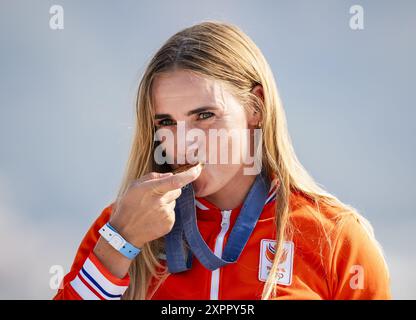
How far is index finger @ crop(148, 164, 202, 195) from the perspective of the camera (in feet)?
16.5

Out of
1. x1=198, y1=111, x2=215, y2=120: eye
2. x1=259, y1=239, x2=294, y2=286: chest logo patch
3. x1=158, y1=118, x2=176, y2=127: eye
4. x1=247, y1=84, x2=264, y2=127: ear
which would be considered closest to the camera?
x1=259, y1=239, x2=294, y2=286: chest logo patch

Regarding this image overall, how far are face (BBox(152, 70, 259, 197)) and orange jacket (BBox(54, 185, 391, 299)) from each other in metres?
0.41

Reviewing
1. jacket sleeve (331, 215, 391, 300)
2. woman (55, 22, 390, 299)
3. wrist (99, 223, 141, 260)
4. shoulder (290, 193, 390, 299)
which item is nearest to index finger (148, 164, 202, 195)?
woman (55, 22, 390, 299)

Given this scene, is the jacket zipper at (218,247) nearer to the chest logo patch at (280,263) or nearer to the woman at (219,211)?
the woman at (219,211)

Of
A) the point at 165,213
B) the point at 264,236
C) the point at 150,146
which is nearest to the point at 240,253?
the point at 264,236

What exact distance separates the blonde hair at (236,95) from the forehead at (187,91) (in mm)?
61

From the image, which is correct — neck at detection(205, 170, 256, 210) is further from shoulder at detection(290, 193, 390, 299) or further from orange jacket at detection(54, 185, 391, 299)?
shoulder at detection(290, 193, 390, 299)

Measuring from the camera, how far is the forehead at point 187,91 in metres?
5.32

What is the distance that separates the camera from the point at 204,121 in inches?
209

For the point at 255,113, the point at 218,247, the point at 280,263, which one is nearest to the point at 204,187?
the point at 218,247

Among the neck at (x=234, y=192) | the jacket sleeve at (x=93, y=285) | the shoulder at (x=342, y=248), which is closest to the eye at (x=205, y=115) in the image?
the neck at (x=234, y=192)

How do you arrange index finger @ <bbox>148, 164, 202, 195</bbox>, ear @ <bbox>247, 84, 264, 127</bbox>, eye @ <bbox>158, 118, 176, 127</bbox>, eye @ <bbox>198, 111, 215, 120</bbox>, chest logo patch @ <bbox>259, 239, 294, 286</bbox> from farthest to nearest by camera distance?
1. ear @ <bbox>247, 84, 264, 127</bbox>
2. eye @ <bbox>158, 118, 176, 127</bbox>
3. eye @ <bbox>198, 111, 215, 120</bbox>
4. chest logo patch @ <bbox>259, 239, 294, 286</bbox>
5. index finger @ <bbox>148, 164, 202, 195</bbox>

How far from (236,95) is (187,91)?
421 millimetres

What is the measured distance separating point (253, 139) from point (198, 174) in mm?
770
